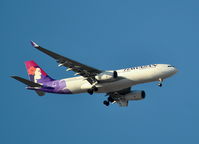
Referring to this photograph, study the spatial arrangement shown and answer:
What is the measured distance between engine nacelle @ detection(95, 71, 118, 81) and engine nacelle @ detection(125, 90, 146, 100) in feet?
26.1

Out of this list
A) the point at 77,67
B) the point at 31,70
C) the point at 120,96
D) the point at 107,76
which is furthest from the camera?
the point at 31,70

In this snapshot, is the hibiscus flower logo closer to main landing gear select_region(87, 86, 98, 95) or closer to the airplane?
the airplane

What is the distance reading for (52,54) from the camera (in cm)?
6131

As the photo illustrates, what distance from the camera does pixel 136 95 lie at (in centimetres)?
7212

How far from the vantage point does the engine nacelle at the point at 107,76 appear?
6512 cm

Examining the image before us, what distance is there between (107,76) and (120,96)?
8651 mm

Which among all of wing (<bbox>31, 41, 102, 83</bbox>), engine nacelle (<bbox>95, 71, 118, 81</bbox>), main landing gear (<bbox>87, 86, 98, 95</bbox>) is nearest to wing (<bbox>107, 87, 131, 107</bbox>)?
main landing gear (<bbox>87, 86, 98, 95</bbox>)

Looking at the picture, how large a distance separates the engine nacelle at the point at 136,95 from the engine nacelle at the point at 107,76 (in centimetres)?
795

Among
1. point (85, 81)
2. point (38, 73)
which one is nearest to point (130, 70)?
point (85, 81)

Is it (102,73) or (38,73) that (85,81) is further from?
(38,73)

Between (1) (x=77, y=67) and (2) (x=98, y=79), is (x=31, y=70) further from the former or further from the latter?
(2) (x=98, y=79)

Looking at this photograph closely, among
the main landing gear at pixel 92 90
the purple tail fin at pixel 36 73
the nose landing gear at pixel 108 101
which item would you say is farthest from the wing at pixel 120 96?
the purple tail fin at pixel 36 73

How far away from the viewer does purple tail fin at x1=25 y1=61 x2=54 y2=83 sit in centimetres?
7281

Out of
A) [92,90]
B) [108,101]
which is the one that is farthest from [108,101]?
[92,90]
